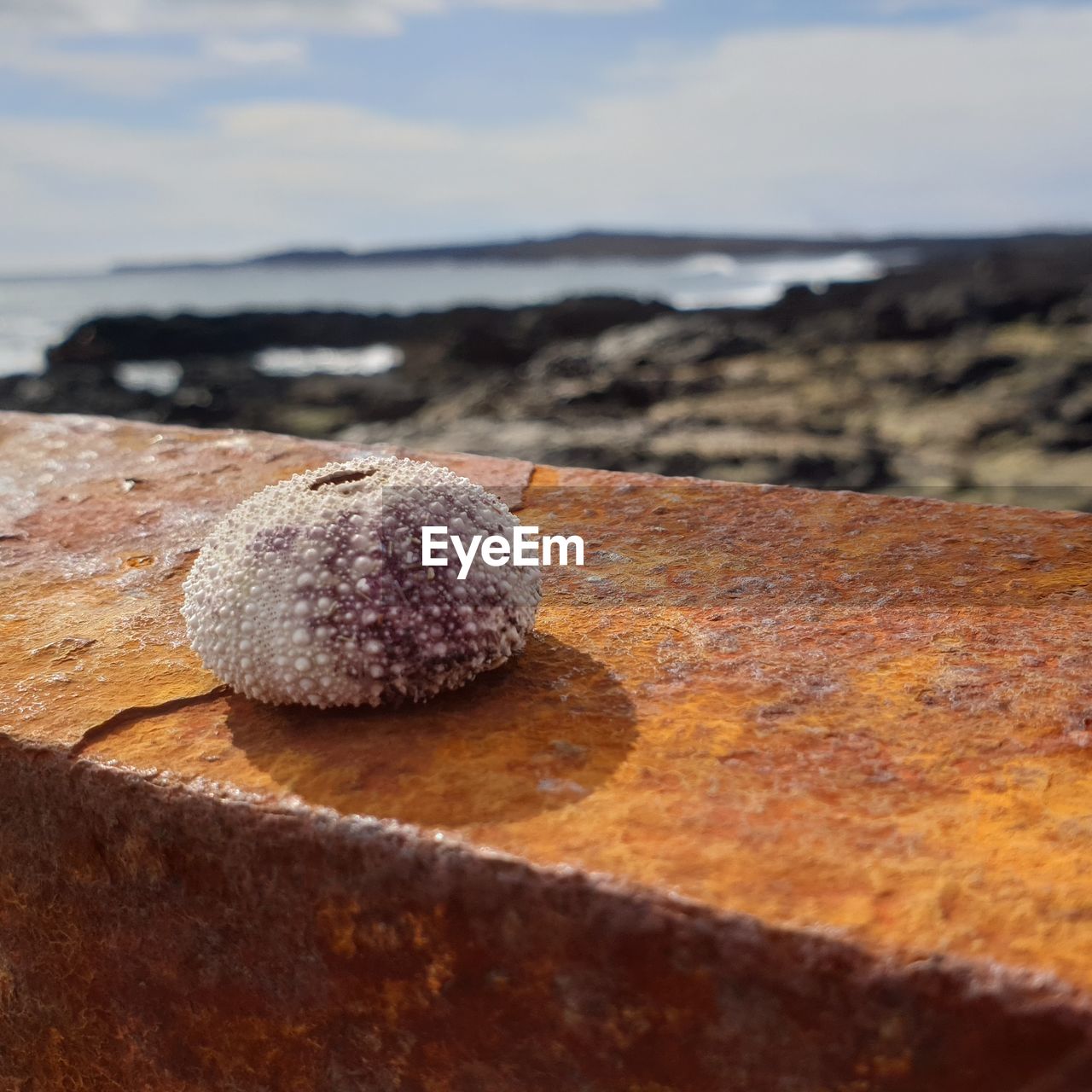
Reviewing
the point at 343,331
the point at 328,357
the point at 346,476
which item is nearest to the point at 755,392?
the point at 346,476

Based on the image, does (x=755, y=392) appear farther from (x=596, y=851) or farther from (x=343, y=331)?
(x=343, y=331)

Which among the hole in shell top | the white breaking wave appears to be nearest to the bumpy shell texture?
the hole in shell top

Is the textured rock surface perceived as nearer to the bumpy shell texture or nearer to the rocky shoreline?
the bumpy shell texture

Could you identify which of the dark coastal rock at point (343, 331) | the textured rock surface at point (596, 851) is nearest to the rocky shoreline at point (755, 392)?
the dark coastal rock at point (343, 331)

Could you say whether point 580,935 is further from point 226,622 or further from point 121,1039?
point 121,1039

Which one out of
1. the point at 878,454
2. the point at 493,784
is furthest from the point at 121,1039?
the point at 878,454
